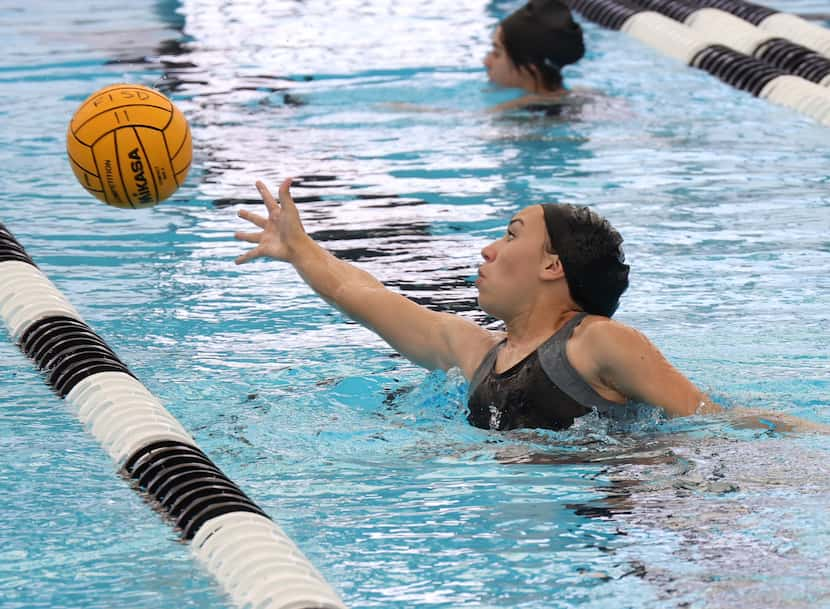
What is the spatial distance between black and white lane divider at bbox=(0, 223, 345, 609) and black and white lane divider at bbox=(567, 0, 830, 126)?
4504 mm

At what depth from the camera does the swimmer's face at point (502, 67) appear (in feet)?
25.9

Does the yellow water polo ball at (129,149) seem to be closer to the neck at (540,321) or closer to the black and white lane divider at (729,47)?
the neck at (540,321)

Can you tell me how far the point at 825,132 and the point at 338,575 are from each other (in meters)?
5.10

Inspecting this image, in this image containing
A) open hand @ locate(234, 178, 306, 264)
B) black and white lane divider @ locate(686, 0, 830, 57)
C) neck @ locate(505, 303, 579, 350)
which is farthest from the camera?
black and white lane divider @ locate(686, 0, 830, 57)

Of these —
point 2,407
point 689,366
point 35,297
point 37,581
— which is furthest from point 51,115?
point 37,581

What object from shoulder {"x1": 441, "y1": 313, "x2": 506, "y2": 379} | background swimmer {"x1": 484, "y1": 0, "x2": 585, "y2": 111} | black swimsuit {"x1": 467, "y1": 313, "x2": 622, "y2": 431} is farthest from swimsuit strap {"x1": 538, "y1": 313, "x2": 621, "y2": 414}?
background swimmer {"x1": 484, "y1": 0, "x2": 585, "y2": 111}

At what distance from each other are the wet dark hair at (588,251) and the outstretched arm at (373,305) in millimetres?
384

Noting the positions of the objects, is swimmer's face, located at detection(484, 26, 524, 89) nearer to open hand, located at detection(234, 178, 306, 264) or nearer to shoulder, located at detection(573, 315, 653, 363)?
open hand, located at detection(234, 178, 306, 264)

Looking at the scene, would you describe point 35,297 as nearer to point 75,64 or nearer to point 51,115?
point 51,115

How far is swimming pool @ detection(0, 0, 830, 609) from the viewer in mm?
3113

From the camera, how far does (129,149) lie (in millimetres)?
4312

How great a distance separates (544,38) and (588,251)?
4.29 metres

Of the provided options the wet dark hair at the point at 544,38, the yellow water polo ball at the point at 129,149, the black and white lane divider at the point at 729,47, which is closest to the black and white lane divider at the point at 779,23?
the black and white lane divider at the point at 729,47

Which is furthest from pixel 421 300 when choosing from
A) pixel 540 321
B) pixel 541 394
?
pixel 541 394
